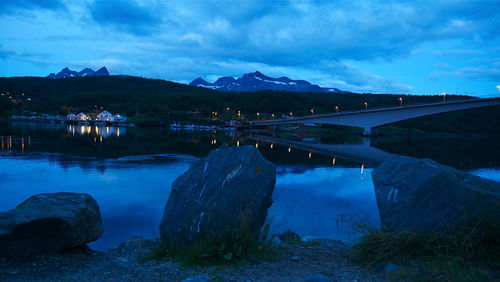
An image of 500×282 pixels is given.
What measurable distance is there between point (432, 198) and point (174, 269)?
4.76m

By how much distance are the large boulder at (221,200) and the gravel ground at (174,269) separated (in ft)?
2.25

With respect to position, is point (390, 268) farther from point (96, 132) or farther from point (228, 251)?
point (96, 132)

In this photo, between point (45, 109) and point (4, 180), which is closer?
point (4, 180)

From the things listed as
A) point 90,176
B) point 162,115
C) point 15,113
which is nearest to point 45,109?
point 15,113

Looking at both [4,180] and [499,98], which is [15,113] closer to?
[4,180]

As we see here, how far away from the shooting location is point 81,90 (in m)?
184

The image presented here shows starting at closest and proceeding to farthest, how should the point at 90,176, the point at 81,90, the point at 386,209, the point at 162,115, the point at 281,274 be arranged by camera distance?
the point at 281,274, the point at 386,209, the point at 90,176, the point at 162,115, the point at 81,90

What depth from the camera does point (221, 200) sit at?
676 cm

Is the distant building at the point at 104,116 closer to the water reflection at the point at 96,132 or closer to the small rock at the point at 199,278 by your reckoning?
the water reflection at the point at 96,132

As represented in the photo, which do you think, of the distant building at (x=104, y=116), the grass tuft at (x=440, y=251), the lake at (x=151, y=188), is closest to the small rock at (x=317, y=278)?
the grass tuft at (x=440, y=251)

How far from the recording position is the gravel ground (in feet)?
18.2

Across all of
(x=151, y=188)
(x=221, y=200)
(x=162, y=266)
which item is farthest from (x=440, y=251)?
(x=151, y=188)

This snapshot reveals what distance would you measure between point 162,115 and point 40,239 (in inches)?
4880

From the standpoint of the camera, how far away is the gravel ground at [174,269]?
18.2 feet
